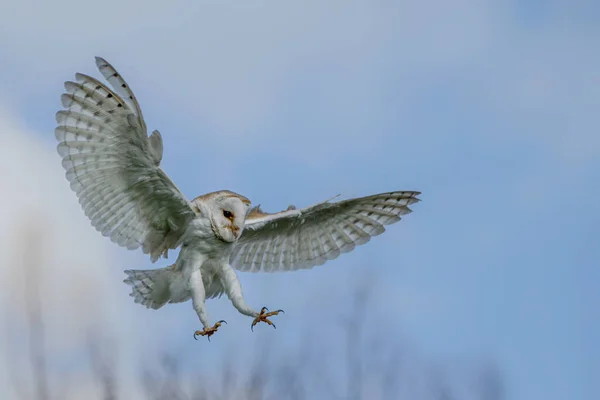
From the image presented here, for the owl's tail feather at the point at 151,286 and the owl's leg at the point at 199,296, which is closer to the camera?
the owl's leg at the point at 199,296

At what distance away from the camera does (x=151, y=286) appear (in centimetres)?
2066

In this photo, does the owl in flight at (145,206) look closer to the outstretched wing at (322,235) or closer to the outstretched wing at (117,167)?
the outstretched wing at (117,167)

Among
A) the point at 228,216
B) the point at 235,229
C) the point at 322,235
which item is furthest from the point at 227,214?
the point at 322,235

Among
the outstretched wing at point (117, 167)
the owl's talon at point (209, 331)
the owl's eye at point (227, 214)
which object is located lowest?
the owl's talon at point (209, 331)

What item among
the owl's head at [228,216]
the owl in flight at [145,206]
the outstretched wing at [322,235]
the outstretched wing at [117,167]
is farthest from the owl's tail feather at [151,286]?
the outstretched wing at [322,235]

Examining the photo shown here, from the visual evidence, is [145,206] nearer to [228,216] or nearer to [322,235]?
[228,216]

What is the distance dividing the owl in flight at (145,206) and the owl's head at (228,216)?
2 cm

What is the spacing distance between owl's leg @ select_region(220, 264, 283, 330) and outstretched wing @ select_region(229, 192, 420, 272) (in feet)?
5.79

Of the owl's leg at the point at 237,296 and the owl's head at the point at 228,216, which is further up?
the owl's head at the point at 228,216

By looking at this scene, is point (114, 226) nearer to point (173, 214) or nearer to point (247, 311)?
point (173, 214)

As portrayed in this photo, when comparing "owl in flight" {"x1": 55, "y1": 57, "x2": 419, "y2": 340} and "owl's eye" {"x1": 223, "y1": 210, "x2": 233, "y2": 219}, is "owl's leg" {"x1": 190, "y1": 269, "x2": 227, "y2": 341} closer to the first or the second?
"owl in flight" {"x1": 55, "y1": 57, "x2": 419, "y2": 340}

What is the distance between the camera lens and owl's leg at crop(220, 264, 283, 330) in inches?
757

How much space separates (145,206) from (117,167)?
2.91 ft

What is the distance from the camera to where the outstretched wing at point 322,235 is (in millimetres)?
22031
